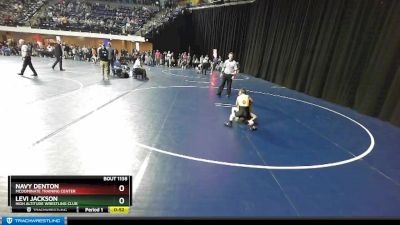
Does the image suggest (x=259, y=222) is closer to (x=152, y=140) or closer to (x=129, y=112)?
(x=152, y=140)

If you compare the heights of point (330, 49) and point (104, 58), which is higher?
point (330, 49)

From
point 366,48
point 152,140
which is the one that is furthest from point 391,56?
point 152,140

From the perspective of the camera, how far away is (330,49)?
41.5 feet

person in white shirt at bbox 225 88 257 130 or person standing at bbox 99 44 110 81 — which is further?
person standing at bbox 99 44 110 81

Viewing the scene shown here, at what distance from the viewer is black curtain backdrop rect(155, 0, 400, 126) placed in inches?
380

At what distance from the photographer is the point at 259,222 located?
346cm
